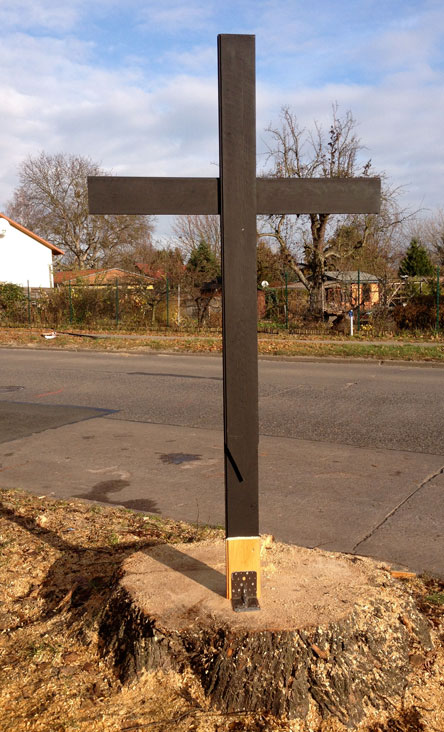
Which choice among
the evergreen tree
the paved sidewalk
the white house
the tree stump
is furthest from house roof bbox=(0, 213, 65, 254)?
the tree stump

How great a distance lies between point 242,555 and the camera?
288cm

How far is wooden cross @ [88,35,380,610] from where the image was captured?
269 cm

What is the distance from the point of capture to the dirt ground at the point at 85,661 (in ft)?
7.99

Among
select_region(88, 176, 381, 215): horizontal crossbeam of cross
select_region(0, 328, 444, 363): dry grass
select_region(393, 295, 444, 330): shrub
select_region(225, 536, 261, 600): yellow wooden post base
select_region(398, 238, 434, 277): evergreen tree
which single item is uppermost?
select_region(398, 238, 434, 277): evergreen tree

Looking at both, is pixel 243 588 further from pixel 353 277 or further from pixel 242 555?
pixel 353 277

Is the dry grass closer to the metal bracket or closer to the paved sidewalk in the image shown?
the paved sidewalk

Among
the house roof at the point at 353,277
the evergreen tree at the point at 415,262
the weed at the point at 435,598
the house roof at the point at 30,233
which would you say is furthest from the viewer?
the house roof at the point at 30,233

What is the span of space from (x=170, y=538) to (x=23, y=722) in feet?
6.16

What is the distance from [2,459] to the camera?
22.0 feet

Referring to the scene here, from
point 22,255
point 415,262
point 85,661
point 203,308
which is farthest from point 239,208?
point 22,255

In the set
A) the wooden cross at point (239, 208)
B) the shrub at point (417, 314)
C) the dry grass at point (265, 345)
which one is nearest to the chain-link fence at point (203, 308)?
the shrub at point (417, 314)

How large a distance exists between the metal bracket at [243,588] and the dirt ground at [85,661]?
1.32 feet

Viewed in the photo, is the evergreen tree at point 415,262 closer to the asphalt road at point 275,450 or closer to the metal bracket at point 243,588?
the asphalt road at point 275,450

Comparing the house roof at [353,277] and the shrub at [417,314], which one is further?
the house roof at [353,277]
